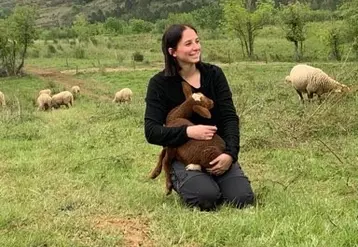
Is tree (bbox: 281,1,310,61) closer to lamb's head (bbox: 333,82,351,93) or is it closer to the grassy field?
the grassy field

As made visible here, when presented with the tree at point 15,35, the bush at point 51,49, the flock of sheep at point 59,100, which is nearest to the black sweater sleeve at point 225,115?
the flock of sheep at point 59,100

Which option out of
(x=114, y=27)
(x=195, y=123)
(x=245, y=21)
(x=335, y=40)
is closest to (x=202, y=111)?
(x=195, y=123)

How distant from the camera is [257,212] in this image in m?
4.29

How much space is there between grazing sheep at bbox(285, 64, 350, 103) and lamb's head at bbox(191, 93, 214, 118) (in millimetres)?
6009

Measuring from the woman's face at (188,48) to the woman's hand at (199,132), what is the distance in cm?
59

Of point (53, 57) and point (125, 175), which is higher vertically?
point (125, 175)

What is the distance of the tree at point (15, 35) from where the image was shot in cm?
3180

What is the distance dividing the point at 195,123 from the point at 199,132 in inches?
14.0

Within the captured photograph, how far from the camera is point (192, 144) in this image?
489 centimetres

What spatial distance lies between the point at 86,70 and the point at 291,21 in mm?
13096

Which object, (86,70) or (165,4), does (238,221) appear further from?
(165,4)

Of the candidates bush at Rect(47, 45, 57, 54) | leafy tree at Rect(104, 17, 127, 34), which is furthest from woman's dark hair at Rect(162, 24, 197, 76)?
leafy tree at Rect(104, 17, 127, 34)

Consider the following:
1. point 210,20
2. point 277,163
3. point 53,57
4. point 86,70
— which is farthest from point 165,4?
point 277,163

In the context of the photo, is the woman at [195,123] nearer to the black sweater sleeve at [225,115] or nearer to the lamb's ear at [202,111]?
the black sweater sleeve at [225,115]
